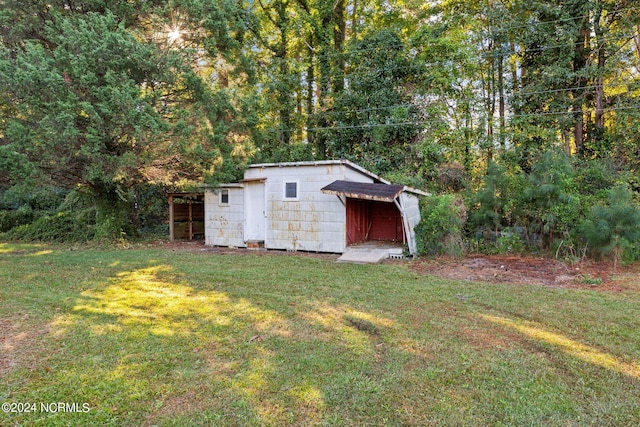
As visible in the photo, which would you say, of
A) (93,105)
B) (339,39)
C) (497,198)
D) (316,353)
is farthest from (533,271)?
(339,39)

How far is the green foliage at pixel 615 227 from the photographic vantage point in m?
7.61

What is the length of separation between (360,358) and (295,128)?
16.0 metres

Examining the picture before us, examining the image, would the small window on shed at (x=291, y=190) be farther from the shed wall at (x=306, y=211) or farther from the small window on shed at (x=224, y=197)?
the small window on shed at (x=224, y=197)

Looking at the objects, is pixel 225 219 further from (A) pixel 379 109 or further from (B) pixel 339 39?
(B) pixel 339 39

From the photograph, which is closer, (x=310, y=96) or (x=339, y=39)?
(x=310, y=96)

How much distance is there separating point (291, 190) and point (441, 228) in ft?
14.2

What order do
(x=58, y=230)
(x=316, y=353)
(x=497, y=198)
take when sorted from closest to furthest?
1. (x=316, y=353)
2. (x=497, y=198)
3. (x=58, y=230)

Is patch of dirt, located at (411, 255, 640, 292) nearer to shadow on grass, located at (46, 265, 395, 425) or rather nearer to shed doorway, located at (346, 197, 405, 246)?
shed doorway, located at (346, 197, 405, 246)

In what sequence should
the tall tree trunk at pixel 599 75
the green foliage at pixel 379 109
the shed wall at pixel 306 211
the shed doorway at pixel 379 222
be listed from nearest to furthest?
the shed wall at pixel 306 211
the shed doorway at pixel 379 222
the tall tree trunk at pixel 599 75
the green foliage at pixel 379 109

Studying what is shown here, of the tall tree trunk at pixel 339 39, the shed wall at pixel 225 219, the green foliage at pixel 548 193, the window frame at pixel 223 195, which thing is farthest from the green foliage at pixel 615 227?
the tall tree trunk at pixel 339 39

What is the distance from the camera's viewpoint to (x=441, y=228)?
30.2 ft

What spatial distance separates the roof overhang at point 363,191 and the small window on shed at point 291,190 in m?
1.26

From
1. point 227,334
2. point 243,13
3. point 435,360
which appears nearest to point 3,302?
point 227,334

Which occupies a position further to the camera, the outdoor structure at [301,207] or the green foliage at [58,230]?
the green foliage at [58,230]
